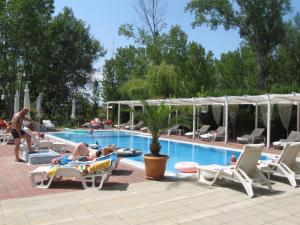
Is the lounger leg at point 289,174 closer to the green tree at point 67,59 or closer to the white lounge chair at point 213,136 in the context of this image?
the white lounge chair at point 213,136

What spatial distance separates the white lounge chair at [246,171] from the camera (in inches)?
241

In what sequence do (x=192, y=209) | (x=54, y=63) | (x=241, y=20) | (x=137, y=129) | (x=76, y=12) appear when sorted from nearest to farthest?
(x=192, y=209), (x=137, y=129), (x=241, y=20), (x=54, y=63), (x=76, y=12)

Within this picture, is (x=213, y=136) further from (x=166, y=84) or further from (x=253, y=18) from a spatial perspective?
(x=253, y=18)

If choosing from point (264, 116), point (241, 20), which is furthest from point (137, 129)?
point (241, 20)

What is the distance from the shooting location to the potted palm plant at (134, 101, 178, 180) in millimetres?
7184

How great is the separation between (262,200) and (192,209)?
1.33 metres

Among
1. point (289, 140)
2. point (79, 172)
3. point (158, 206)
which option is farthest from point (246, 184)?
point (289, 140)

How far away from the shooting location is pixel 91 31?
3644 centimetres

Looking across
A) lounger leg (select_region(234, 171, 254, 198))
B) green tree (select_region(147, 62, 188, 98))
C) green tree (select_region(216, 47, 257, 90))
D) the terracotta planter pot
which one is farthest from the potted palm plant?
green tree (select_region(216, 47, 257, 90))

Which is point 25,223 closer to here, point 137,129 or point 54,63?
point 137,129

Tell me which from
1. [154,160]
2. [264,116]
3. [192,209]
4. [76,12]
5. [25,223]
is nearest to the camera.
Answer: [25,223]

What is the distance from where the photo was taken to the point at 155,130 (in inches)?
292

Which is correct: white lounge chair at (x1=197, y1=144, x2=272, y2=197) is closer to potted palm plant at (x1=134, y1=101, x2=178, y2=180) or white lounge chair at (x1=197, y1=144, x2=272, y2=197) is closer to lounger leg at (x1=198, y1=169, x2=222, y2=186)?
lounger leg at (x1=198, y1=169, x2=222, y2=186)

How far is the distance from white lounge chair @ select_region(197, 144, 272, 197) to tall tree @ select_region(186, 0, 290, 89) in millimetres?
22231
